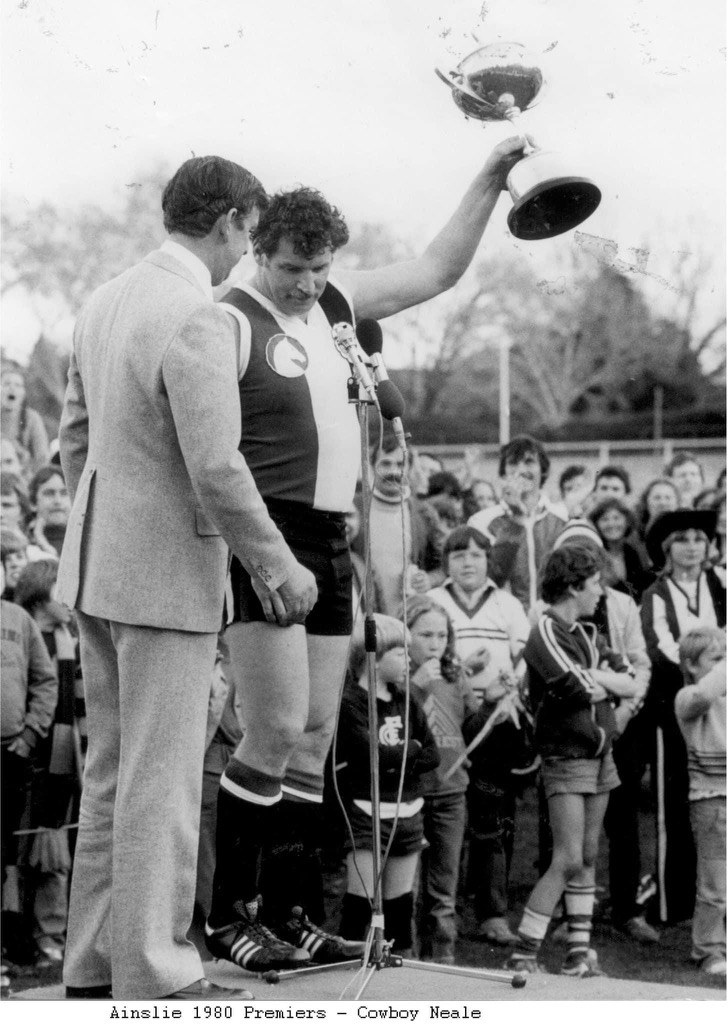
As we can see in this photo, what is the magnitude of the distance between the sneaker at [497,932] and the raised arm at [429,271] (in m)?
2.95

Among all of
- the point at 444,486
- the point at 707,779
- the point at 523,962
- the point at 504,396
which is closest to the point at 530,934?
the point at 523,962

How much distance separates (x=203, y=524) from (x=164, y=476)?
0.15 meters

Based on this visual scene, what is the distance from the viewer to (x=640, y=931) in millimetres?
5891

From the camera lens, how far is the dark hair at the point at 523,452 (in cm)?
696

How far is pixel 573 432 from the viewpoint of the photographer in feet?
83.9

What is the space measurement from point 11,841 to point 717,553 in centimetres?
367

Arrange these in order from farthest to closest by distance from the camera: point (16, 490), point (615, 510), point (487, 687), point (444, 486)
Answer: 1. point (444, 486)
2. point (615, 510)
3. point (16, 490)
4. point (487, 687)

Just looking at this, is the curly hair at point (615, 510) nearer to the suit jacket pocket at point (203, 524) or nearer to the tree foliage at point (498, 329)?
the tree foliage at point (498, 329)

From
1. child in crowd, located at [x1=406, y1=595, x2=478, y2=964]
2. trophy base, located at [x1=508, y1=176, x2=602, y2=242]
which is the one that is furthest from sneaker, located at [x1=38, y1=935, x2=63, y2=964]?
trophy base, located at [x1=508, y1=176, x2=602, y2=242]

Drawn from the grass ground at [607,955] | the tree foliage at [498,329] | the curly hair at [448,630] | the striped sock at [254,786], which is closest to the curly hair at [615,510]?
the tree foliage at [498,329]

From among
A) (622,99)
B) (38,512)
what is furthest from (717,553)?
(38,512)

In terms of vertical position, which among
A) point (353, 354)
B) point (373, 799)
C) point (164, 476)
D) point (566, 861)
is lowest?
point (566, 861)

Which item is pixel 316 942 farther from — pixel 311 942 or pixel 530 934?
pixel 530 934
